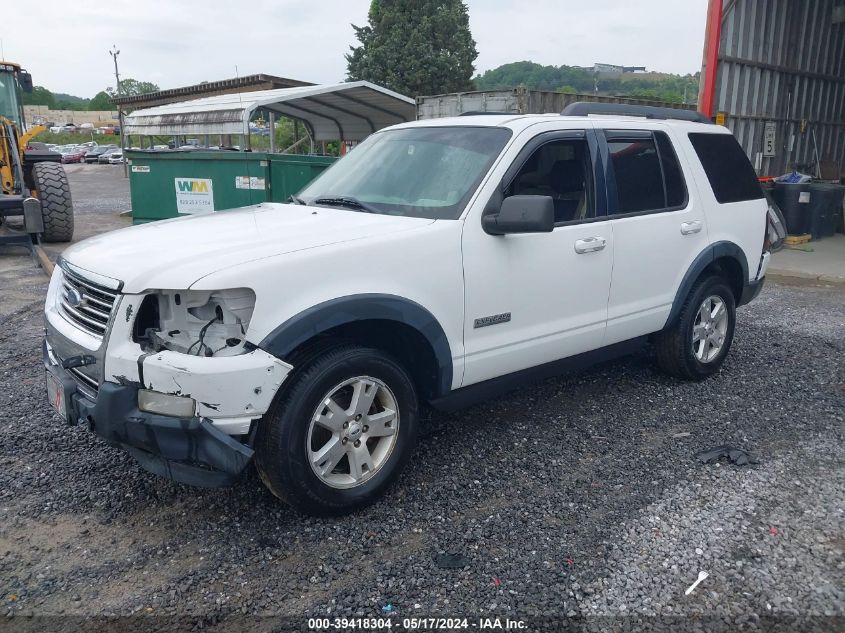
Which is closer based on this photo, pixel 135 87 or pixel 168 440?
pixel 168 440

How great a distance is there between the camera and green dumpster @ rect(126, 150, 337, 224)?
9539 millimetres

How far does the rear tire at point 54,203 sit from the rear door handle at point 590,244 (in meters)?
9.74

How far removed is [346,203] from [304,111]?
548 inches

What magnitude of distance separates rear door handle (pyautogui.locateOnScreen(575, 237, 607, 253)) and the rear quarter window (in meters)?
1.39

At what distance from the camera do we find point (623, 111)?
4.90 meters

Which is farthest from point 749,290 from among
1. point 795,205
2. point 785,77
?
point 785,77

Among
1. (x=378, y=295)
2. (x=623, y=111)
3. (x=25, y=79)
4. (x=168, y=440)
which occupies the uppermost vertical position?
(x=25, y=79)

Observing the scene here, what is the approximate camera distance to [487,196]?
379 cm

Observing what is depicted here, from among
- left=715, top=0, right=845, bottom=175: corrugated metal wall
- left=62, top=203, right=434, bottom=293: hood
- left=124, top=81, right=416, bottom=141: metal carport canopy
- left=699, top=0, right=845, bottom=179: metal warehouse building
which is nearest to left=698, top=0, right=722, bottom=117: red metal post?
left=699, top=0, right=845, bottom=179: metal warehouse building

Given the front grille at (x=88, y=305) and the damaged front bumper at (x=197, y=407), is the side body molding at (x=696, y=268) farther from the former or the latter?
the front grille at (x=88, y=305)

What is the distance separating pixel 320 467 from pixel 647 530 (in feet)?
5.04

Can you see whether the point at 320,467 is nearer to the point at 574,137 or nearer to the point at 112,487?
the point at 112,487

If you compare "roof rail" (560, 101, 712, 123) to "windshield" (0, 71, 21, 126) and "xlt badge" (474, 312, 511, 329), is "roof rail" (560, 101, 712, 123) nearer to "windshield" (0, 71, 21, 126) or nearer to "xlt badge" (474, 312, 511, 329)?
"xlt badge" (474, 312, 511, 329)

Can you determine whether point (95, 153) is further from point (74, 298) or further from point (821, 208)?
point (74, 298)
